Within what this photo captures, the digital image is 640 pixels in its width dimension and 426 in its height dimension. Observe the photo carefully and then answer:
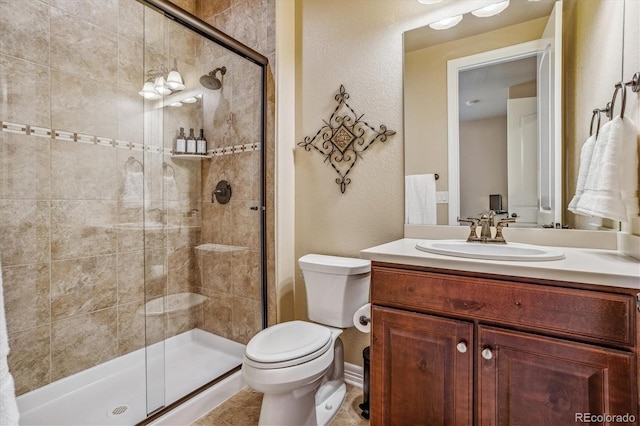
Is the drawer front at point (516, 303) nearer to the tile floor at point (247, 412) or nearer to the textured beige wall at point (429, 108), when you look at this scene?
the textured beige wall at point (429, 108)

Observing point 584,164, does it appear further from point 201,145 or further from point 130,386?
point 130,386

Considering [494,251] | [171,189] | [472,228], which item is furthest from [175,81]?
[494,251]

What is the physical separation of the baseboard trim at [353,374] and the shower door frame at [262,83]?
0.60 m

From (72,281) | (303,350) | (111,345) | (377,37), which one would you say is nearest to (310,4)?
(377,37)

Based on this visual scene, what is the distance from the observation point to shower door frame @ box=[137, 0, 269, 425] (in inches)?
60.1

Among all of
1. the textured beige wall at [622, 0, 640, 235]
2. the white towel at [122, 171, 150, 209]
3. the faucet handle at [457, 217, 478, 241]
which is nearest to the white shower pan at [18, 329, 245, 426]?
the white towel at [122, 171, 150, 209]

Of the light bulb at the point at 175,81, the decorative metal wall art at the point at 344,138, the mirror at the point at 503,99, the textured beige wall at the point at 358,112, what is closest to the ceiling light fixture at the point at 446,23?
the mirror at the point at 503,99

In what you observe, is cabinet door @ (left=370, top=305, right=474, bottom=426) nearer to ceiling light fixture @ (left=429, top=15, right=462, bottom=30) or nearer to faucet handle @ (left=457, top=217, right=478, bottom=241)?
faucet handle @ (left=457, top=217, right=478, bottom=241)

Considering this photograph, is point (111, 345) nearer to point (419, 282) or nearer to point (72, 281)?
point (72, 281)

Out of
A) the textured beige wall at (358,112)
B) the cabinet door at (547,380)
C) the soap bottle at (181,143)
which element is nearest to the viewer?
the cabinet door at (547,380)

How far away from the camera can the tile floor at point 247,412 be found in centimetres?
152

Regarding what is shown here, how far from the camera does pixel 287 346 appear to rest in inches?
53.2

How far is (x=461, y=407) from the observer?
102cm

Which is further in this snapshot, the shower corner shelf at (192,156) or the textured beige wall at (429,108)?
the shower corner shelf at (192,156)
